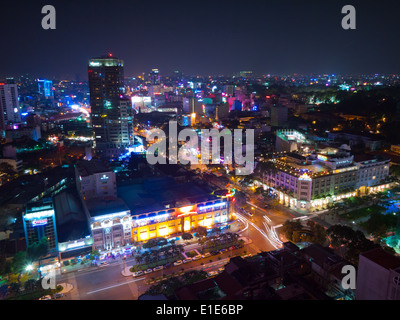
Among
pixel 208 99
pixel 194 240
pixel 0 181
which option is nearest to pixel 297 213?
pixel 194 240

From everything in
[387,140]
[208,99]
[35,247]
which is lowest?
[35,247]

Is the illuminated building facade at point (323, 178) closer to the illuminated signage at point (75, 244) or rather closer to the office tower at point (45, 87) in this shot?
the illuminated signage at point (75, 244)

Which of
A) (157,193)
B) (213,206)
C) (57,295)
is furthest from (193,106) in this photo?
(57,295)

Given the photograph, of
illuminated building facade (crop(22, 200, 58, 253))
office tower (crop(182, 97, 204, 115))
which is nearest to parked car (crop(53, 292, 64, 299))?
illuminated building facade (crop(22, 200, 58, 253))

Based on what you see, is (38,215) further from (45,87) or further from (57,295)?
(45,87)

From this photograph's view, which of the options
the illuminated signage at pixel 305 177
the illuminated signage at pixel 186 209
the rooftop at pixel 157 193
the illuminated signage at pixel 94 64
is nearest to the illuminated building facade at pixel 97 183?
the rooftop at pixel 157 193

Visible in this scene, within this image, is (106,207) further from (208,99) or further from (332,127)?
(208,99)
